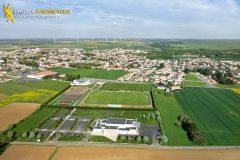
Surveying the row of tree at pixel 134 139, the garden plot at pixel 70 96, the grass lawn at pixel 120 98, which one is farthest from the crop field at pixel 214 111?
the garden plot at pixel 70 96

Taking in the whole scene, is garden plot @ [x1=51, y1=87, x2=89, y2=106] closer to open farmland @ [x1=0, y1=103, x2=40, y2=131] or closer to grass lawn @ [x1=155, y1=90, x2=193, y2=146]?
open farmland @ [x1=0, y1=103, x2=40, y2=131]

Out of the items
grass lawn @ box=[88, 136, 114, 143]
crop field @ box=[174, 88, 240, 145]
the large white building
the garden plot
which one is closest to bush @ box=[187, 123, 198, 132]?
crop field @ box=[174, 88, 240, 145]

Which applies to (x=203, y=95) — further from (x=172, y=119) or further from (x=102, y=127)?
(x=102, y=127)

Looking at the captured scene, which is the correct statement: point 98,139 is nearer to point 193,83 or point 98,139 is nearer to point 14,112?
point 14,112

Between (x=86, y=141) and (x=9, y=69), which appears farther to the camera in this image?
(x=9, y=69)

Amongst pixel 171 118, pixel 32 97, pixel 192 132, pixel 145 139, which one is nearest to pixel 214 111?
pixel 171 118

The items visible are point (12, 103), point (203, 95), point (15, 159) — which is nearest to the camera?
point (15, 159)

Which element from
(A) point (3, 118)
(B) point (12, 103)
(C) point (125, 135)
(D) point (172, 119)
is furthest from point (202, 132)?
(B) point (12, 103)

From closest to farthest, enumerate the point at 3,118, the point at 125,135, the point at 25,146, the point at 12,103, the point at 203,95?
1. the point at 25,146
2. the point at 125,135
3. the point at 3,118
4. the point at 12,103
5. the point at 203,95
